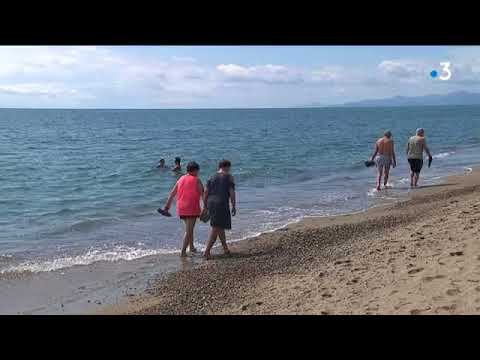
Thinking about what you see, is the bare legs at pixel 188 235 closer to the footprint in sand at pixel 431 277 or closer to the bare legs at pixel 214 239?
the bare legs at pixel 214 239

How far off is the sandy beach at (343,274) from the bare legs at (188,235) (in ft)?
1.91

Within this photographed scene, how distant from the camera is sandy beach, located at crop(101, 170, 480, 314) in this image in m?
4.73

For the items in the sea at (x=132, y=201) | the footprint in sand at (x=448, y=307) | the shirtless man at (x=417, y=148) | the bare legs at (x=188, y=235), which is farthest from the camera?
the shirtless man at (x=417, y=148)

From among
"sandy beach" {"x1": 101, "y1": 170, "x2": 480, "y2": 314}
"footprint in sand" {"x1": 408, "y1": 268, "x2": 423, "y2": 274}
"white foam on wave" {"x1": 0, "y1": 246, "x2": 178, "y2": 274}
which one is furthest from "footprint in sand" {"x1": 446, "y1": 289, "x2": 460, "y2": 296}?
"white foam on wave" {"x1": 0, "y1": 246, "x2": 178, "y2": 274}

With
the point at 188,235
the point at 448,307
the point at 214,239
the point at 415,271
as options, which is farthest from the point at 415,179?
the point at 448,307

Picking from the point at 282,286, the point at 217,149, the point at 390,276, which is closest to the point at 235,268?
the point at 282,286

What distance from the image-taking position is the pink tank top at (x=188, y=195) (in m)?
8.25

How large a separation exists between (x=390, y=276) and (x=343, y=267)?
97 cm

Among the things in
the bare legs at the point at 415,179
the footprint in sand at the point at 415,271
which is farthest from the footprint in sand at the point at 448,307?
the bare legs at the point at 415,179

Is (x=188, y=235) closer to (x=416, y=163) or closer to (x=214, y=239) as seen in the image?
(x=214, y=239)

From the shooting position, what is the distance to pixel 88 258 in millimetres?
8711

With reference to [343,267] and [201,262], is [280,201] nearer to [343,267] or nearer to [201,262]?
[201,262]

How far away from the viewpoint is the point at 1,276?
25.6 ft

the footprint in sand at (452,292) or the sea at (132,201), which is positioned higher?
the footprint in sand at (452,292)
